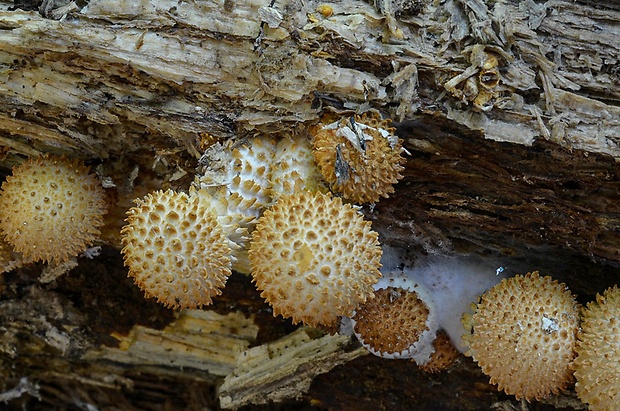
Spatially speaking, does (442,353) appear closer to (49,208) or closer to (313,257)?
(313,257)

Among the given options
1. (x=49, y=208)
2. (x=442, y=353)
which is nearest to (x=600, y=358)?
(x=442, y=353)

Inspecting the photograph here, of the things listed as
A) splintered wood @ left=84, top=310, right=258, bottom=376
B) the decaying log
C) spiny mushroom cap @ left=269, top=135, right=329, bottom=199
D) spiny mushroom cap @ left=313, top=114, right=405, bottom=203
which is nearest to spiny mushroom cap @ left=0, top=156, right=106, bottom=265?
the decaying log

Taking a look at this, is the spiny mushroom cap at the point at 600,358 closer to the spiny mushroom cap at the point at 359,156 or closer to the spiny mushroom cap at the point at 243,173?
the spiny mushroom cap at the point at 359,156

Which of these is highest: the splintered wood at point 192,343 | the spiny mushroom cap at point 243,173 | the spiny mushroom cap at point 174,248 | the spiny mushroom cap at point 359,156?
the spiny mushroom cap at point 359,156

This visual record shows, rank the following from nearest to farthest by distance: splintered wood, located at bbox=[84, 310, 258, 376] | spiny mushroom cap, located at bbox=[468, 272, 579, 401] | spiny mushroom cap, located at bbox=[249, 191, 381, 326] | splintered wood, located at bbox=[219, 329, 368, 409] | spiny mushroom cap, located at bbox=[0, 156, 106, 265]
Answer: spiny mushroom cap, located at bbox=[249, 191, 381, 326] → spiny mushroom cap, located at bbox=[468, 272, 579, 401] → spiny mushroom cap, located at bbox=[0, 156, 106, 265] → splintered wood, located at bbox=[219, 329, 368, 409] → splintered wood, located at bbox=[84, 310, 258, 376]

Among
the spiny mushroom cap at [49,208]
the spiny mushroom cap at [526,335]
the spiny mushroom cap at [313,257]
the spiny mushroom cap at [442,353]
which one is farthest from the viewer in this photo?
the spiny mushroom cap at [442,353]

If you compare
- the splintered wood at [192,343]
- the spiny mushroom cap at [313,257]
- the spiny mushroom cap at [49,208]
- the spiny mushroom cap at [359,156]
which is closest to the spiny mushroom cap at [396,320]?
the spiny mushroom cap at [313,257]

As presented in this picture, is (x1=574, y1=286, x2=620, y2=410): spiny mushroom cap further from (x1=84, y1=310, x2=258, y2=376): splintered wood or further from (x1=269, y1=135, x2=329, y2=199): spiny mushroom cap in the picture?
(x1=84, y1=310, x2=258, y2=376): splintered wood
